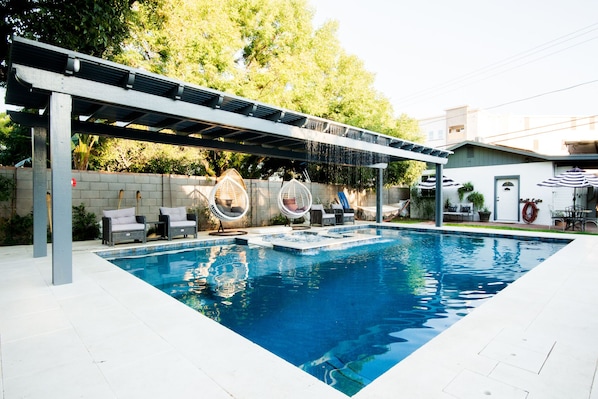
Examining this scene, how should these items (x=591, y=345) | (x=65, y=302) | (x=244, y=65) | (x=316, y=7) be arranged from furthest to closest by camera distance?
(x=316, y=7)
(x=244, y=65)
(x=65, y=302)
(x=591, y=345)

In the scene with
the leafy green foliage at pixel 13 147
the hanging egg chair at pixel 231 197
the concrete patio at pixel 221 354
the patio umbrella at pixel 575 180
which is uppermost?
the leafy green foliage at pixel 13 147

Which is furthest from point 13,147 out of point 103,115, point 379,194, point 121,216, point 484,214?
point 484,214

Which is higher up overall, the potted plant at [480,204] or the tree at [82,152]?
the tree at [82,152]

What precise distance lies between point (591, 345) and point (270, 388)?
2297 mm

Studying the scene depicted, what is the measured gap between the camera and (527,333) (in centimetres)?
249

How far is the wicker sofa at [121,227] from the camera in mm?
6719

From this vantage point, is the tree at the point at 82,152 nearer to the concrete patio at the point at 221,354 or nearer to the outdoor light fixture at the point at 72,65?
the outdoor light fixture at the point at 72,65

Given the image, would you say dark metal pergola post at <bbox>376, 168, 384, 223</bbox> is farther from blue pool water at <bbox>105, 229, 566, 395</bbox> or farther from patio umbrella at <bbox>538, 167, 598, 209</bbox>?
patio umbrella at <bbox>538, 167, 598, 209</bbox>

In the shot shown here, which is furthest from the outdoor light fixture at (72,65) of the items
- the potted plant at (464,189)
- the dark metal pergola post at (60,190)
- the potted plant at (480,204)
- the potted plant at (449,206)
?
the potted plant at (480,204)

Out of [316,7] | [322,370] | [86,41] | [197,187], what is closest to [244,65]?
[316,7]

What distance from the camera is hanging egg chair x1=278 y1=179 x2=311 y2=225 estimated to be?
995cm

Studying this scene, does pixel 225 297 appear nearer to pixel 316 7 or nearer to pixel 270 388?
pixel 270 388

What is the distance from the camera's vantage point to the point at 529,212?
12.4 meters

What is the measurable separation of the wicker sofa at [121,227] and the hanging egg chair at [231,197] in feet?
6.49
